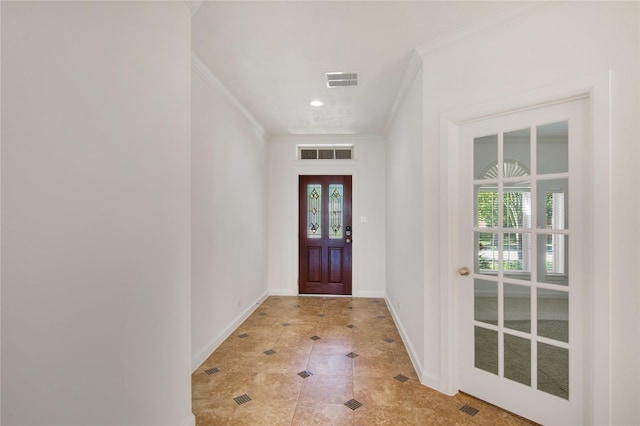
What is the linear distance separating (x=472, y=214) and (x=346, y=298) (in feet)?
11.2

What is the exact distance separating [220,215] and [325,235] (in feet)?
8.10

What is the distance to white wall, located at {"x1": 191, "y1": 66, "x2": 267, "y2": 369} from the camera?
2918mm

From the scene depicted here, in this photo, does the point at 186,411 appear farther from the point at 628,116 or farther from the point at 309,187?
the point at 309,187

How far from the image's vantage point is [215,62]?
286 centimetres

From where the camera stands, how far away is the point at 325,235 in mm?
5562

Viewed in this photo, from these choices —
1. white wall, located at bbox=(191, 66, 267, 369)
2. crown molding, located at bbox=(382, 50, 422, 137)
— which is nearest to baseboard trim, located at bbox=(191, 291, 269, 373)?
white wall, located at bbox=(191, 66, 267, 369)

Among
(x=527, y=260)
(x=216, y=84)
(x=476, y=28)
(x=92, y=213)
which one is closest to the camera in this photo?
(x=92, y=213)

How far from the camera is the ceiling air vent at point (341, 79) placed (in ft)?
10.1

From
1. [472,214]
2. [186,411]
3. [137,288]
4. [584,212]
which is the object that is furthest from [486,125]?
[186,411]

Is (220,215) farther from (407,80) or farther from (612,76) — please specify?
(612,76)

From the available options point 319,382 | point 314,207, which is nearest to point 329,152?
point 314,207

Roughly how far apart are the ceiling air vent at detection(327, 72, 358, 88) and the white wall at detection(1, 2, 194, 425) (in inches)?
63.3

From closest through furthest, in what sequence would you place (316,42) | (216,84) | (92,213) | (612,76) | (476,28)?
1. (92,213)
2. (612,76)
3. (476,28)
4. (316,42)
5. (216,84)

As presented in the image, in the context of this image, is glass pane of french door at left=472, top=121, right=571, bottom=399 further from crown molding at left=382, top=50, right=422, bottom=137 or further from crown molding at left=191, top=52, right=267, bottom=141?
crown molding at left=191, top=52, right=267, bottom=141
